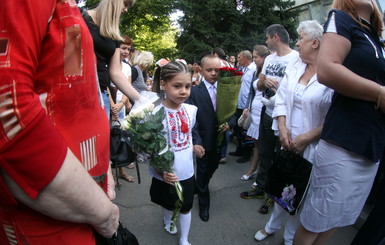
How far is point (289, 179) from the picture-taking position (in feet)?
7.36

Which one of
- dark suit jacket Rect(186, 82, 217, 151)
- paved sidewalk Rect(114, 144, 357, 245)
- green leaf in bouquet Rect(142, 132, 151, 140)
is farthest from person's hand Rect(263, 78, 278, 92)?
green leaf in bouquet Rect(142, 132, 151, 140)

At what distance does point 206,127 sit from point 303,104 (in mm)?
1144

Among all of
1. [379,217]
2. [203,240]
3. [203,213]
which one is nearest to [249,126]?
[203,213]

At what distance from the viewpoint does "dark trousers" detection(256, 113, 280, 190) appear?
3.57m

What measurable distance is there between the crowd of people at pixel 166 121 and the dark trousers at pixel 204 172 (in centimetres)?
1

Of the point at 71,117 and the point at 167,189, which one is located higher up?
the point at 71,117

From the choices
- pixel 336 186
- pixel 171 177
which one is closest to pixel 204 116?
pixel 171 177

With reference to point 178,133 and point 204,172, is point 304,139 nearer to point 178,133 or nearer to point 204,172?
point 178,133

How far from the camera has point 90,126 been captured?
0.85 metres

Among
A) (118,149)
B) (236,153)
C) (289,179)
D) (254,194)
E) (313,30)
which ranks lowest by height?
(236,153)

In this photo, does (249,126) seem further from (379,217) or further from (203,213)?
(379,217)

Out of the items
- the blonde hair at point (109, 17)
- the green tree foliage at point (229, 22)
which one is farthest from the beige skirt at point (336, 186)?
Answer: the green tree foliage at point (229, 22)

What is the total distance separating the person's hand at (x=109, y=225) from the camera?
82 centimetres

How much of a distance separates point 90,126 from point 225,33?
42.6ft
